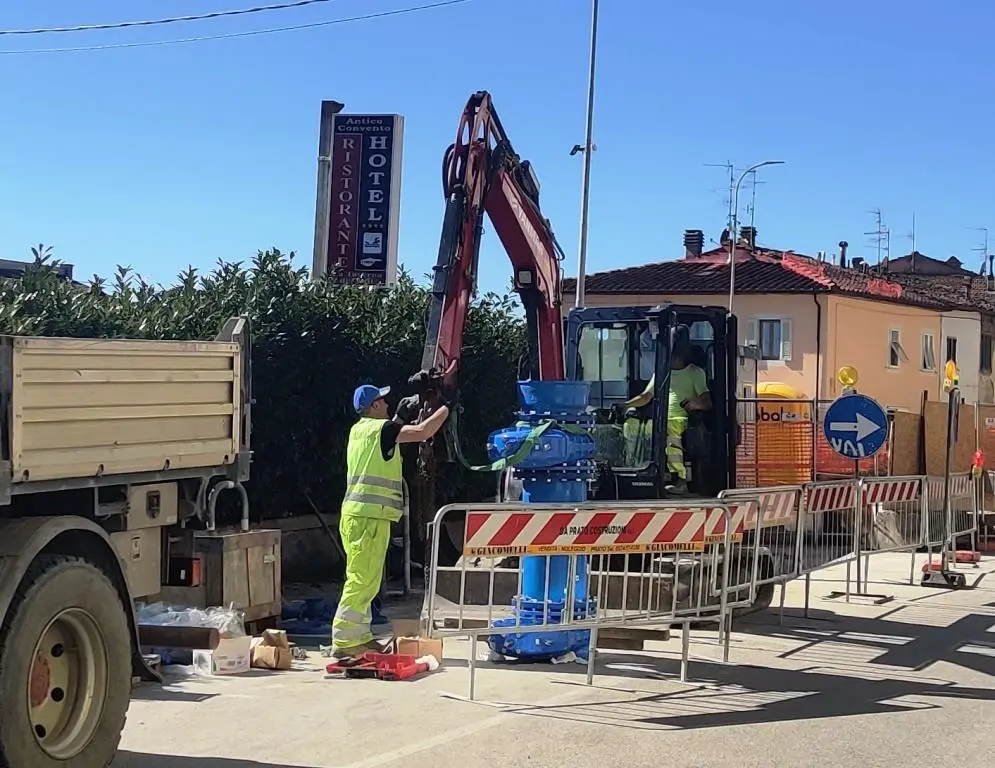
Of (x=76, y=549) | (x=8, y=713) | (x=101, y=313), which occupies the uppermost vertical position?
(x=101, y=313)

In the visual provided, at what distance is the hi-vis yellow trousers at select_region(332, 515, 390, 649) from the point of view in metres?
9.53

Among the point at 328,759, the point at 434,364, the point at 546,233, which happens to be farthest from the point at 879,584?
the point at 328,759

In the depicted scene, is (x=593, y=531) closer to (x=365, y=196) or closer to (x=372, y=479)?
(x=372, y=479)

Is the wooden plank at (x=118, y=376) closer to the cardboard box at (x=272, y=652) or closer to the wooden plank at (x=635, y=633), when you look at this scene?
the cardboard box at (x=272, y=652)

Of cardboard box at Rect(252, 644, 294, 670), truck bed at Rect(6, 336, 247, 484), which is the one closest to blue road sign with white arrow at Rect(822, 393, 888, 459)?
cardboard box at Rect(252, 644, 294, 670)

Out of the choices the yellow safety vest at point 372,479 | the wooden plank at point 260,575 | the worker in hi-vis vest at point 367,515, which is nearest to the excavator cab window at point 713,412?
the worker in hi-vis vest at point 367,515

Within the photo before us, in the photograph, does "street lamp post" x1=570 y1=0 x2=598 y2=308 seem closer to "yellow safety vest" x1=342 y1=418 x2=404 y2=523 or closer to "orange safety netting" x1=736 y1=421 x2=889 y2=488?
"orange safety netting" x1=736 y1=421 x2=889 y2=488

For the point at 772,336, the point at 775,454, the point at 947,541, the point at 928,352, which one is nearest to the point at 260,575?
the point at 947,541

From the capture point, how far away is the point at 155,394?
22.6 feet

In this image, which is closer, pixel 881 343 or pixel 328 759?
pixel 328 759

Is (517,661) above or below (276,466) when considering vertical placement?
below

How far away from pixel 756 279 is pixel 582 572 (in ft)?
116

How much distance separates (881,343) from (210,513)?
39711mm

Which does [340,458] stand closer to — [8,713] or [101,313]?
[101,313]
